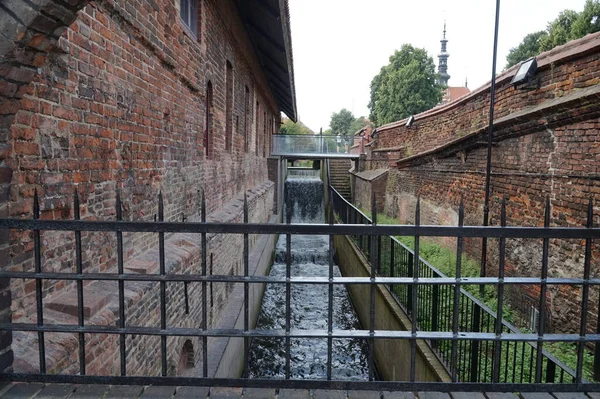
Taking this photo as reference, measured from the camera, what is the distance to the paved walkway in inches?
85.4

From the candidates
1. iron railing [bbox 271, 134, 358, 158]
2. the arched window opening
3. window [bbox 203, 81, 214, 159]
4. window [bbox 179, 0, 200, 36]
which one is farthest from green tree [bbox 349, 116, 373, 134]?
the arched window opening

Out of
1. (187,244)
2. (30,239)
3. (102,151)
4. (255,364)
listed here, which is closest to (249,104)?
(255,364)

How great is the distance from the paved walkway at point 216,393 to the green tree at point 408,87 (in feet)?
114

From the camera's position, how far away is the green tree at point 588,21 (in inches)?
854

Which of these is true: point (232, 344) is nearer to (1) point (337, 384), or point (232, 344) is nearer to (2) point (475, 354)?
(2) point (475, 354)

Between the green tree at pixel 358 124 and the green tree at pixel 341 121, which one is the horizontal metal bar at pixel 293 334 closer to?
the green tree at pixel 358 124

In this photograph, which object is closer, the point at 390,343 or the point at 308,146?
the point at 390,343

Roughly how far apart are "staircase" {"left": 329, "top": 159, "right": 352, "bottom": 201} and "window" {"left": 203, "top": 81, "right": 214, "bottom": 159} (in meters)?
16.0

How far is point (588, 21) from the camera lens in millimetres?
22031

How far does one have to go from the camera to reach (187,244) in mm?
4930

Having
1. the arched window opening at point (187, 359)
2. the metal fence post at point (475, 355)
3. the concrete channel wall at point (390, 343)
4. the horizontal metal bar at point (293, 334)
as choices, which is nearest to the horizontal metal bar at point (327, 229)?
the horizontal metal bar at point (293, 334)

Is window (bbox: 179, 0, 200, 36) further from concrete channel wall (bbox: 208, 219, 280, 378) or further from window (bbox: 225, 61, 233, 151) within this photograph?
concrete channel wall (bbox: 208, 219, 280, 378)

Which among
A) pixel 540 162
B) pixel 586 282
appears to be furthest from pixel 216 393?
pixel 540 162

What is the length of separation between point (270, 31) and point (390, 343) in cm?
727
